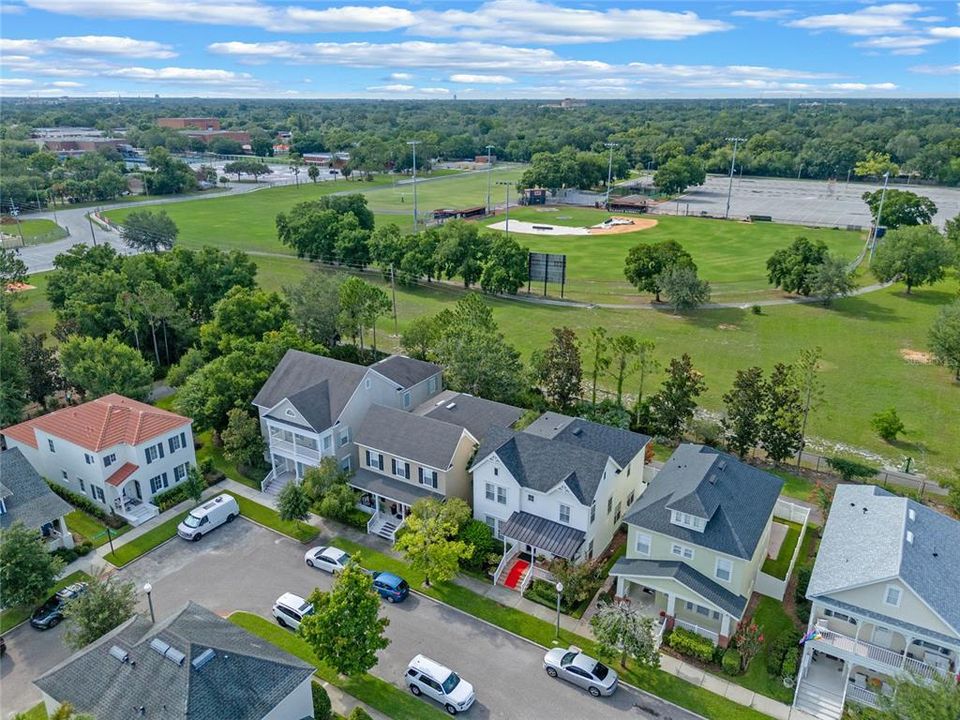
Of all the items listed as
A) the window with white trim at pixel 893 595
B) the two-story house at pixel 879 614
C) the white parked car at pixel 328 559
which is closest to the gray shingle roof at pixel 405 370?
the white parked car at pixel 328 559

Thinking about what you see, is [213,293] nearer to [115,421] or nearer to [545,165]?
[115,421]

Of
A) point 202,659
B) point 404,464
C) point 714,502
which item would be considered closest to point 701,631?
point 714,502

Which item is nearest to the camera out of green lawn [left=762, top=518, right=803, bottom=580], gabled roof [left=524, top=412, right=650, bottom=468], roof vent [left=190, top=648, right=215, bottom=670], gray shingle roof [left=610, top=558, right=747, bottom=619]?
roof vent [left=190, top=648, right=215, bottom=670]

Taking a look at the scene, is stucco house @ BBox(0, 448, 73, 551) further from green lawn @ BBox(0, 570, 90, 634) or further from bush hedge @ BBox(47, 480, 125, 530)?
green lawn @ BBox(0, 570, 90, 634)

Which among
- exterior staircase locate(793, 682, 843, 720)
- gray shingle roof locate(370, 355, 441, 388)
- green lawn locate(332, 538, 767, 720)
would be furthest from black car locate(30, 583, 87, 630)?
exterior staircase locate(793, 682, 843, 720)

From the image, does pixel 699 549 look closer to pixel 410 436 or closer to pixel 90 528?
pixel 410 436

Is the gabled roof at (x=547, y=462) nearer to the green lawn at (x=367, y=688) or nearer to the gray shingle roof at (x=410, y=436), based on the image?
the gray shingle roof at (x=410, y=436)

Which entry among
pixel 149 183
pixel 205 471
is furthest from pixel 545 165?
pixel 205 471
